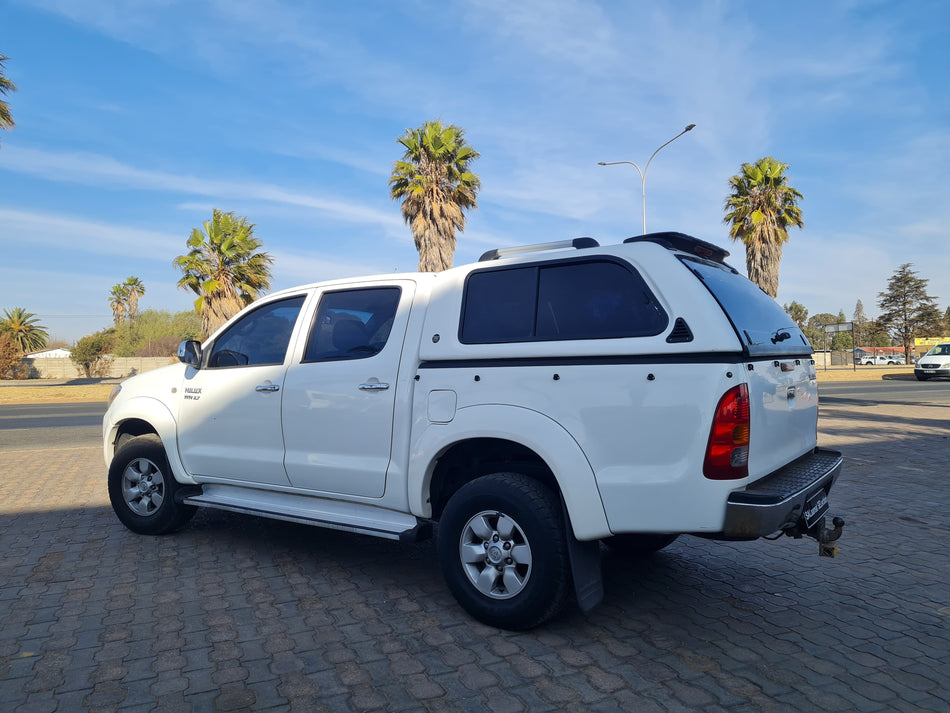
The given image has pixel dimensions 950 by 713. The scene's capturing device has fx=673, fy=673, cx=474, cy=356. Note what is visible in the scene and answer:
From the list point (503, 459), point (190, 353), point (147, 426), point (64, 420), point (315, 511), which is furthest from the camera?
point (64, 420)

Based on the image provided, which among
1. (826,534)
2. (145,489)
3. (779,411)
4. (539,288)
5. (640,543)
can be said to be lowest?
(640,543)

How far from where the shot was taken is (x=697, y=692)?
9.55 ft

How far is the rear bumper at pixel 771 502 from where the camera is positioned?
2967 mm

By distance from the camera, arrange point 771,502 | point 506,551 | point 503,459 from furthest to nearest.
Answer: point 503,459
point 506,551
point 771,502

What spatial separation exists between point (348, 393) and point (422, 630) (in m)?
1.45

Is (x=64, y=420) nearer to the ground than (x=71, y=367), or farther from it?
nearer to the ground

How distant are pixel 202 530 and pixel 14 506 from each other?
2.47m

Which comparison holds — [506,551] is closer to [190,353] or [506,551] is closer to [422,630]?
[422,630]

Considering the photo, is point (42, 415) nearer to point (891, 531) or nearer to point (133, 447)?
point (133, 447)

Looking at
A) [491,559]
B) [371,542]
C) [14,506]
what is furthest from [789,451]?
[14,506]

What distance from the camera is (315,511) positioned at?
432 cm

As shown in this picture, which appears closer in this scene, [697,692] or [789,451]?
[697,692]

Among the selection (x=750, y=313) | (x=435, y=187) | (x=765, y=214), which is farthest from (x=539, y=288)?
(x=765, y=214)

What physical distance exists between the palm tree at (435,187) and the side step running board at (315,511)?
19504 mm
